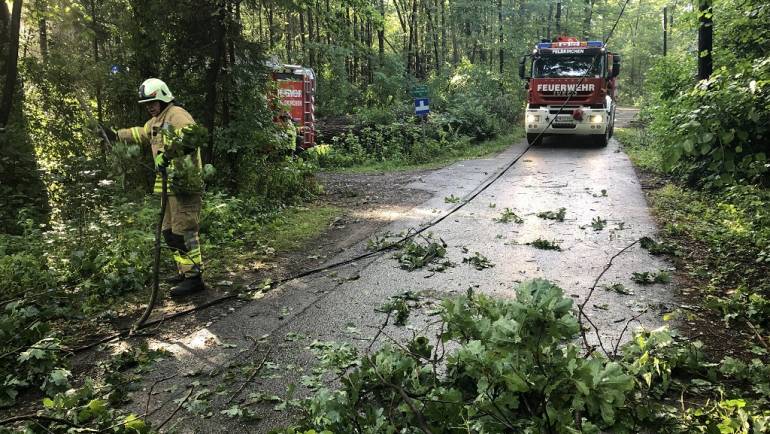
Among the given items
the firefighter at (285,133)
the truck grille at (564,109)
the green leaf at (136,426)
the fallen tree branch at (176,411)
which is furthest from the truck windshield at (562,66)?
the green leaf at (136,426)

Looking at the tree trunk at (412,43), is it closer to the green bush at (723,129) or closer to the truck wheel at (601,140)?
the truck wheel at (601,140)

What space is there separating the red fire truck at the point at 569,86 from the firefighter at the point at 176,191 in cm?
A: 1340

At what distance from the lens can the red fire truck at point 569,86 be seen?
16.4 meters

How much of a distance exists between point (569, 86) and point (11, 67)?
1449 centimetres

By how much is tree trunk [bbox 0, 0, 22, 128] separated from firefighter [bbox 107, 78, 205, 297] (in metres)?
4.73

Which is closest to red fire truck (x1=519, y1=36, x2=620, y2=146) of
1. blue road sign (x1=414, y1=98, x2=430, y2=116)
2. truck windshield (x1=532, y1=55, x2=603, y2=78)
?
truck windshield (x1=532, y1=55, x2=603, y2=78)

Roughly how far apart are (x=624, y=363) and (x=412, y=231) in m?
4.58

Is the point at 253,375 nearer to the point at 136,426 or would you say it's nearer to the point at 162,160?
the point at 136,426

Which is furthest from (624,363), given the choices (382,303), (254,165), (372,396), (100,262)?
(254,165)

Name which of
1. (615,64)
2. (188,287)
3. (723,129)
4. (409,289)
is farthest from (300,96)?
(723,129)

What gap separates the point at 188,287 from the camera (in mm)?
5406

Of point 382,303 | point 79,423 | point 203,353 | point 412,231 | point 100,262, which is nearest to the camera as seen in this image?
point 79,423

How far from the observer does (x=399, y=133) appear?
1823cm

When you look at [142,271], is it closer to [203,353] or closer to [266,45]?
[203,353]
